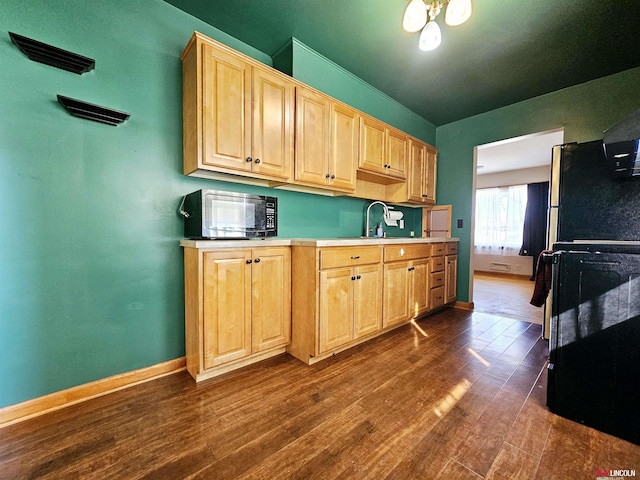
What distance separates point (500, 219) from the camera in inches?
256

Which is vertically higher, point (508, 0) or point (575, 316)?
point (508, 0)

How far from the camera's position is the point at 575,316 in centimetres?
134

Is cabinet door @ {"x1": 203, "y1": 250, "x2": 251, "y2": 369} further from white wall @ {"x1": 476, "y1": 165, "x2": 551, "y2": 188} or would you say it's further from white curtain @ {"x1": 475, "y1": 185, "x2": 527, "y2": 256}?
white curtain @ {"x1": 475, "y1": 185, "x2": 527, "y2": 256}

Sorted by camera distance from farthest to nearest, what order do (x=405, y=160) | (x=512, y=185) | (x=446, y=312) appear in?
(x=512, y=185) < (x=446, y=312) < (x=405, y=160)

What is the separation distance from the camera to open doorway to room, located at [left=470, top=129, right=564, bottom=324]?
16.0 ft

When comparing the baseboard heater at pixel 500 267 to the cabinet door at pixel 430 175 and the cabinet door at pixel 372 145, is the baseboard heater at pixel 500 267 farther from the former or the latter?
the cabinet door at pixel 372 145

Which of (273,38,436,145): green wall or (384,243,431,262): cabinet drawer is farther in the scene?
(384,243,431,262): cabinet drawer

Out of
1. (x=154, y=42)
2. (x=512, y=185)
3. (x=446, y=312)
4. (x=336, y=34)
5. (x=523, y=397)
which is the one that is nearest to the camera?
(x=523, y=397)

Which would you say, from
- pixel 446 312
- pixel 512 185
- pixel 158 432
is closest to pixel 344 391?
pixel 158 432

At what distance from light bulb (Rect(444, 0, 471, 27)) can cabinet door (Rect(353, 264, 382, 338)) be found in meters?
1.74

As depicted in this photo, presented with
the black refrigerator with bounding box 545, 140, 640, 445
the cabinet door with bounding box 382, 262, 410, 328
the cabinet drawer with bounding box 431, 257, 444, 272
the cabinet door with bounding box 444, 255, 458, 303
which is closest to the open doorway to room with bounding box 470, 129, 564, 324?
the cabinet door with bounding box 444, 255, 458, 303

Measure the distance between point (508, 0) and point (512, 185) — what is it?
223 inches

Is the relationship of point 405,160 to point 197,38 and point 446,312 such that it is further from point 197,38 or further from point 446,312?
point 197,38

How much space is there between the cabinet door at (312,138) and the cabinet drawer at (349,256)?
0.66m
